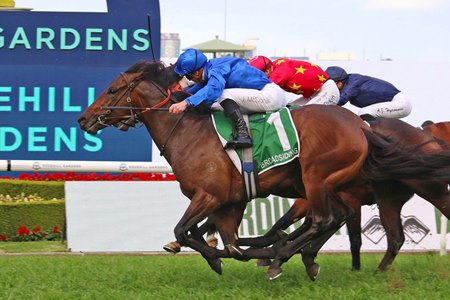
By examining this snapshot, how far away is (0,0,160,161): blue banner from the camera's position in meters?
12.9

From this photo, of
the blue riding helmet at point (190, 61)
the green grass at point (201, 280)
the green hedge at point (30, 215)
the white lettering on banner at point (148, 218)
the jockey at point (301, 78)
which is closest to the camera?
the green grass at point (201, 280)

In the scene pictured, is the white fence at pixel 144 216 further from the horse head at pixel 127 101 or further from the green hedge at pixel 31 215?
the horse head at pixel 127 101

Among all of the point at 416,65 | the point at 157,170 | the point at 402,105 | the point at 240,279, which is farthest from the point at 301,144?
the point at 416,65

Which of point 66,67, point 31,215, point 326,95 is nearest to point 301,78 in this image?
point 326,95

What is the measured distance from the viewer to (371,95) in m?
8.12

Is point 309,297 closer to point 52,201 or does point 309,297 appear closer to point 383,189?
point 383,189

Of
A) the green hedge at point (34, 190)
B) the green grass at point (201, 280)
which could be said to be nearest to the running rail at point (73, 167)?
the green hedge at point (34, 190)

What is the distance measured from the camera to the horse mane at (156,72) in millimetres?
6996

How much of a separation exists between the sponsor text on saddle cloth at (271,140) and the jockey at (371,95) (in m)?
1.63

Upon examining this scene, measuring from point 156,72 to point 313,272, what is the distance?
196 cm

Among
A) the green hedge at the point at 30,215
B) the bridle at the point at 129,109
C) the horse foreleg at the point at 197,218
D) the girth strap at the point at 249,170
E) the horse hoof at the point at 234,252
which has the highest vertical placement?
the bridle at the point at 129,109

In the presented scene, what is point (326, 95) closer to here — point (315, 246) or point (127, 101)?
point (315, 246)

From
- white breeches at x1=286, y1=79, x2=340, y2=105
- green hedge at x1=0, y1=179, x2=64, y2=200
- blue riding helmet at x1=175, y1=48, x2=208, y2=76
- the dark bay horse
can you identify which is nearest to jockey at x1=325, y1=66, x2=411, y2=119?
white breeches at x1=286, y1=79, x2=340, y2=105

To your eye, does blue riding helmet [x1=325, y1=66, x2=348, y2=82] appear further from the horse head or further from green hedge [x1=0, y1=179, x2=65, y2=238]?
green hedge [x1=0, y1=179, x2=65, y2=238]
